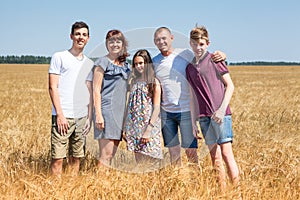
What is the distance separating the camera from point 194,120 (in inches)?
159

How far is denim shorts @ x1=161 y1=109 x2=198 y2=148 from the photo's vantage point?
418cm

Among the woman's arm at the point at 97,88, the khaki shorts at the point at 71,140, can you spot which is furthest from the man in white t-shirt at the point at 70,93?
the woman's arm at the point at 97,88

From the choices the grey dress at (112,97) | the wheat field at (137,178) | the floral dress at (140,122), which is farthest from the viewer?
the floral dress at (140,122)

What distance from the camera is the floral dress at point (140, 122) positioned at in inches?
163

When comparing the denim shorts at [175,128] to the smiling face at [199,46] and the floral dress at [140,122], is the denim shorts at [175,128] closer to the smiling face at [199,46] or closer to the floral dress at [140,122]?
the floral dress at [140,122]

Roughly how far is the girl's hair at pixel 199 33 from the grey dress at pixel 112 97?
2.40ft

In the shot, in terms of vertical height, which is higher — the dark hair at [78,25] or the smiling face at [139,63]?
the dark hair at [78,25]

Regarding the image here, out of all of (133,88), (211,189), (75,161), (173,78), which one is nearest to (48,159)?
(75,161)

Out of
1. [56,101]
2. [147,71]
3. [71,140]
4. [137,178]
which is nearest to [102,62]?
[147,71]

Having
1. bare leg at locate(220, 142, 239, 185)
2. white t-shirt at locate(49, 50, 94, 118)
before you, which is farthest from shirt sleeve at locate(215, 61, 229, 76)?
white t-shirt at locate(49, 50, 94, 118)

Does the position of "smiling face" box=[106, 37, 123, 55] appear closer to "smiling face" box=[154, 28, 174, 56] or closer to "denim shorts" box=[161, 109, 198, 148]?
"smiling face" box=[154, 28, 174, 56]

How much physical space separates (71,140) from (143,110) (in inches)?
32.2

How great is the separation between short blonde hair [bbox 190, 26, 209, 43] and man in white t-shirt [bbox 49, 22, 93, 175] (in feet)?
3.42

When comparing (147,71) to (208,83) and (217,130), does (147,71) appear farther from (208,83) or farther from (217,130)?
(217,130)
